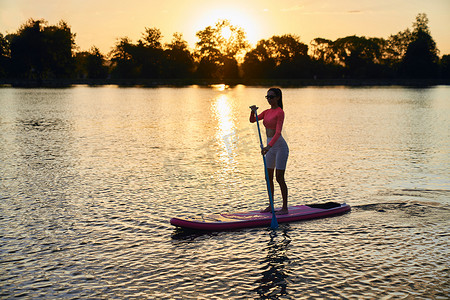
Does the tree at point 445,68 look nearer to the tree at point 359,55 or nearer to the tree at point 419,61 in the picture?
the tree at point 419,61

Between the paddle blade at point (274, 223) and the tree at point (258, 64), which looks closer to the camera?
the paddle blade at point (274, 223)

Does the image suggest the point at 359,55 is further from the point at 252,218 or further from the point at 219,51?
the point at 252,218

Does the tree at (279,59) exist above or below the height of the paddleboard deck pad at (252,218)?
above

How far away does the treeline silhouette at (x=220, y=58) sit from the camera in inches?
5231

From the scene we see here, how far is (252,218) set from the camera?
30.6 ft

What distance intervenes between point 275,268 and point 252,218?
2.15 meters

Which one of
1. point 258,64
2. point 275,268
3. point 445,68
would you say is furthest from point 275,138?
point 445,68

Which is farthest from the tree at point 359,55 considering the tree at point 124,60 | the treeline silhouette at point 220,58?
the tree at point 124,60

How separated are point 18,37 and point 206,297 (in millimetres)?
139715

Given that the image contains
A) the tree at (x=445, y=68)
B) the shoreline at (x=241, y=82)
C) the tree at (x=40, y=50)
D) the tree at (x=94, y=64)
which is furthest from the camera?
the tree at (x=94, y=64)

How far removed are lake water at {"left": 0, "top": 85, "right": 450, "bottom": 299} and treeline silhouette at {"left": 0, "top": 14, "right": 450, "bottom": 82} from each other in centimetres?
12334

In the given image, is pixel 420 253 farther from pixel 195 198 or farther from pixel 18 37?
pixel 18 37

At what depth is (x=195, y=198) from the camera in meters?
11.7

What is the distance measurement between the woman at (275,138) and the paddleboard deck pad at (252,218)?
0.27 meters
